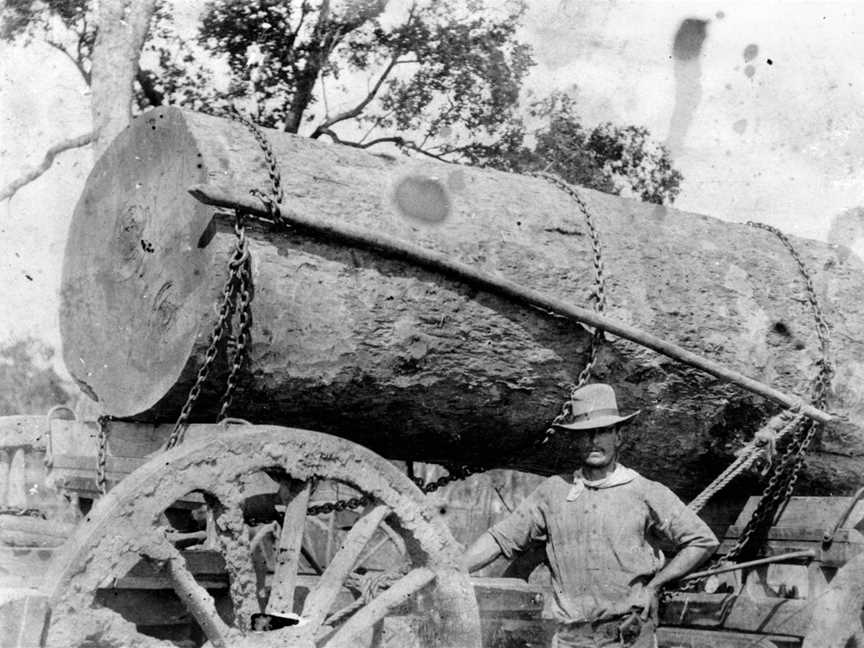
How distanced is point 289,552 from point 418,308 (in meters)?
1.03

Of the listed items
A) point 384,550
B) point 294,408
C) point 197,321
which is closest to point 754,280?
point 294,408

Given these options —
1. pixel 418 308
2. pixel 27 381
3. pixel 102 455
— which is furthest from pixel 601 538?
pixel 27 381

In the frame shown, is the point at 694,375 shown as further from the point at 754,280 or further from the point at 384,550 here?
the point at 384,550

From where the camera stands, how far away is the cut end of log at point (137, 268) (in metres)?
4.04

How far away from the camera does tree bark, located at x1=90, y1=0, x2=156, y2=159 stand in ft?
30.9

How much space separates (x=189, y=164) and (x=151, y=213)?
1.22 ft

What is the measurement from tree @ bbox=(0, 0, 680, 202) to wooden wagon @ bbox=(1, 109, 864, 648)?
837 centimetres

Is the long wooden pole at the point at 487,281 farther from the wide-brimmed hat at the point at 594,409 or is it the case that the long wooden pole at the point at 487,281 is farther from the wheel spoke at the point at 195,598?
the wheel spoke at the point at 195,598

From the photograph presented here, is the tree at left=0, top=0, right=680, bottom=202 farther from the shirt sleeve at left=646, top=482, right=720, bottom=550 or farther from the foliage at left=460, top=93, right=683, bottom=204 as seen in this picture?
the shirt sleeve at left=646, top=482, right=720, bottom=550

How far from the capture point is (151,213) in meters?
4.33

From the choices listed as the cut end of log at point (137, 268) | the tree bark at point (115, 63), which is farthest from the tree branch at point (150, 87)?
the cut end of log at point (137, 268)

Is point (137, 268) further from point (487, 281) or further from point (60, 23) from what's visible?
point (60, 23)

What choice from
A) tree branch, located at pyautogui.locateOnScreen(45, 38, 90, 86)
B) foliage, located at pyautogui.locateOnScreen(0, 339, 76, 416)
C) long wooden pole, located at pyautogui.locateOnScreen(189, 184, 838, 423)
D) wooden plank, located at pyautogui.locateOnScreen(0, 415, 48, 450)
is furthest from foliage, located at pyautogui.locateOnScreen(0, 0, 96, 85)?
foliage, located at pyautogui.locateOnScreen(0, 339, 76, 416)

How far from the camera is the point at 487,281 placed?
172 inches
